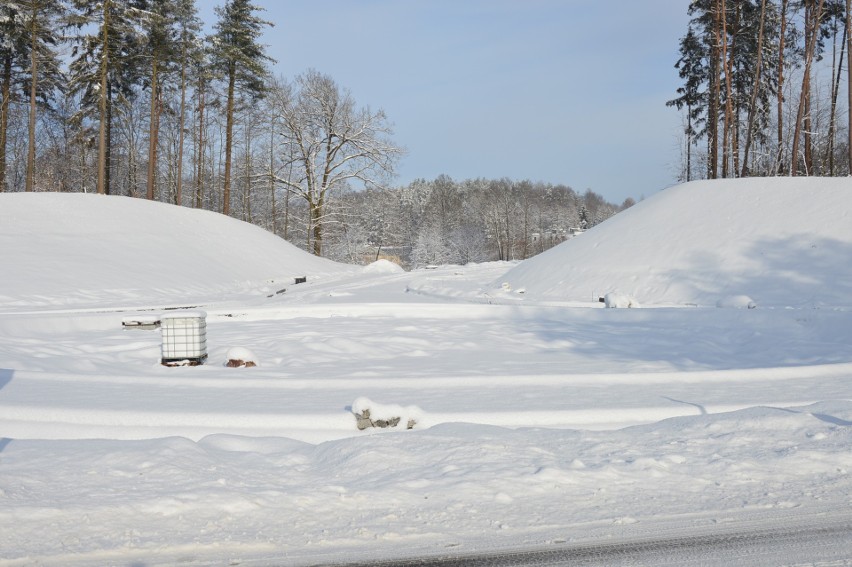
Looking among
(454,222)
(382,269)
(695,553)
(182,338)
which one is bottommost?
(695,553)

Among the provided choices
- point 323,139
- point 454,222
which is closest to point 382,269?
point 323,139

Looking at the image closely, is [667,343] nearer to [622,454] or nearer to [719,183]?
[622,454]

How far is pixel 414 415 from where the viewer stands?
6.38 m

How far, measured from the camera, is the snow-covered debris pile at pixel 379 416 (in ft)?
20.5

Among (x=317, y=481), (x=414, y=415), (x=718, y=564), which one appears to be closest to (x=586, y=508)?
(x=718, y=564)

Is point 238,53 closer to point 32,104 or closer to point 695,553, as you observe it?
point 32,104

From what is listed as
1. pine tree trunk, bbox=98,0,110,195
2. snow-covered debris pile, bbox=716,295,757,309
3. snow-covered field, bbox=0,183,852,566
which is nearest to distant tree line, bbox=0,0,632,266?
pine tree trunk, bbox=98,0,110,195

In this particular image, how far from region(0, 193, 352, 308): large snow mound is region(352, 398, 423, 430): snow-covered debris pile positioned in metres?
13.2

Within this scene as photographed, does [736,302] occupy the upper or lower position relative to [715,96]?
lower

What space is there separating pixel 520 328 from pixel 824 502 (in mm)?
8605

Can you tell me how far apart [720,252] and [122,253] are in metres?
19.2

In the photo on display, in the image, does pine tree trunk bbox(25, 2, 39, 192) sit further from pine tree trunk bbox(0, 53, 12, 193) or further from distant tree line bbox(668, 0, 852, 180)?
distant tree line bbox(668, 0, 852, 180)

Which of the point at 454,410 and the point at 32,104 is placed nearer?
the point at 454,410

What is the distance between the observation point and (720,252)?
16.4m
